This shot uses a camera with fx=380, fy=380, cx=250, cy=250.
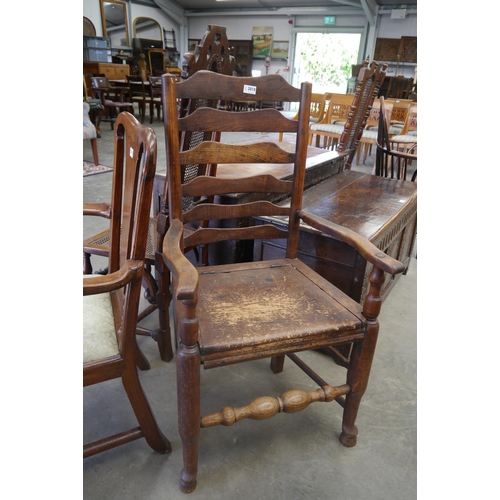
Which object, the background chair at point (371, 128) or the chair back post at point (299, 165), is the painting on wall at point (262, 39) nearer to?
the background chair at point (371, 128)

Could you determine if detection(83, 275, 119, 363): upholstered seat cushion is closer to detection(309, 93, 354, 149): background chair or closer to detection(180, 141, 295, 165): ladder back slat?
detection(180, 141, 295, 165): ladder back slat

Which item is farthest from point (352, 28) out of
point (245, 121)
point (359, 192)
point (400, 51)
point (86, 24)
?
point (245, 121)

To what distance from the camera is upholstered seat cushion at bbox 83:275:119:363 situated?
1030 millimetres

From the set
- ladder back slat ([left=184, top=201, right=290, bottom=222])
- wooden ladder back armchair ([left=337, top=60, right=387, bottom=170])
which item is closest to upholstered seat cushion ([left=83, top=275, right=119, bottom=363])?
ladder back slat ([left=184, top=201, right=290, bottom=222])

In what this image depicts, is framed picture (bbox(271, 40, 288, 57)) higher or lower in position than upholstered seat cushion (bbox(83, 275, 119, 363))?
higher

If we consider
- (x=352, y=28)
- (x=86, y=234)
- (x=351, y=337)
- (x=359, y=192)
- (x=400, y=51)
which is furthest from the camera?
(x=352, y=28)

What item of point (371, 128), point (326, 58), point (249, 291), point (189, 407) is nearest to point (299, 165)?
point (249, 291)

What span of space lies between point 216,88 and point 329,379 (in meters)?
1.25

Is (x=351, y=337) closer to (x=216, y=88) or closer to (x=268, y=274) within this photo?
(x=268, y=274)

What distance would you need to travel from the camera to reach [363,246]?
117 centimetres

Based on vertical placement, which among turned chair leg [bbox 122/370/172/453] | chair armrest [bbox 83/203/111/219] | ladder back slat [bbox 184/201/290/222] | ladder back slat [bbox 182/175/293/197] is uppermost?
ladder back slat [bbox 182/175/293/197]

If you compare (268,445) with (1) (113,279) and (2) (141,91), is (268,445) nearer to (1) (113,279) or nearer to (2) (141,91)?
(1) (113,279)

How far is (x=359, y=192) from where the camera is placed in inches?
84.2

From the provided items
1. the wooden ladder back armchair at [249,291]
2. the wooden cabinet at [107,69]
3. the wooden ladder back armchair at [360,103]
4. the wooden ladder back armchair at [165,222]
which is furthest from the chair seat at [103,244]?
the wooden cabinet at [107,69]
